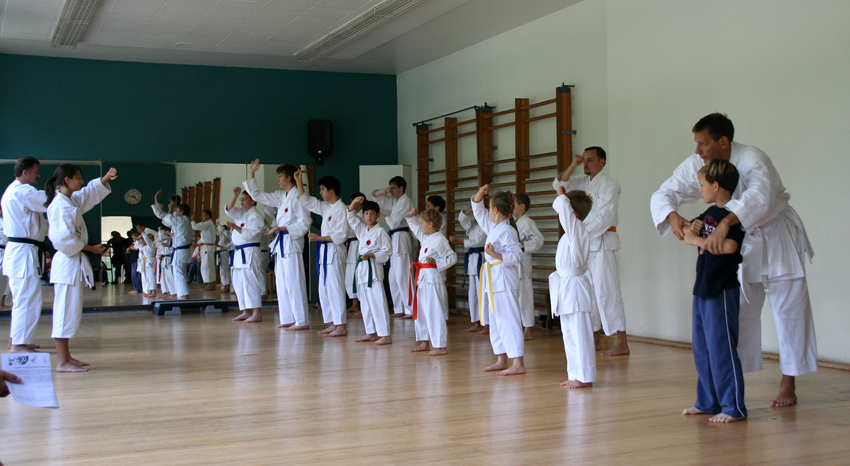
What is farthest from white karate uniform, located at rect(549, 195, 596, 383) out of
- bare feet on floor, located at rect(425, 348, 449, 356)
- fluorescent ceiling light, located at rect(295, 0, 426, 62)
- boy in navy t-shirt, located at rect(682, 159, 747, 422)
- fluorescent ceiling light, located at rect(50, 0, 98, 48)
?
fluorescent ceiling light, located at rect(50, 0, 98, 48)

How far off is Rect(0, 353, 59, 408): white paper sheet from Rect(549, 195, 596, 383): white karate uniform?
250 cm

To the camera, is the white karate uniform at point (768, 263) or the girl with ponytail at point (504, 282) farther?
the girl with ponytail at point (504, 282)

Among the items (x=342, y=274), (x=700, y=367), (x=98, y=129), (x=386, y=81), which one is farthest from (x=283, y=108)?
(x=700, y=367)

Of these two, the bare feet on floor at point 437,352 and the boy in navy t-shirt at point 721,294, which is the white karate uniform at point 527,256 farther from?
the boy in navy t-shirt at point 721,294

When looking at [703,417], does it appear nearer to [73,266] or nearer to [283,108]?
[73,266]

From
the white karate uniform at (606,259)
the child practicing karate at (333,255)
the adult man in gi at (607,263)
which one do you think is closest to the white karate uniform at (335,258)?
the child practicing karate at (333,255)

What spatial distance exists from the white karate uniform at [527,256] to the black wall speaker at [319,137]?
12.5 feet

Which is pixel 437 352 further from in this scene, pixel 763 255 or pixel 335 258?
pixel 763 255

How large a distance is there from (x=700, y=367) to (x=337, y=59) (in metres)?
6.37

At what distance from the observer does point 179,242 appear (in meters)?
8.15

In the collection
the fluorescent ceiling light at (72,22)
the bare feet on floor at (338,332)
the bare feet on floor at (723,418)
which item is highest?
the fluorescent ceiling light at (72,22)

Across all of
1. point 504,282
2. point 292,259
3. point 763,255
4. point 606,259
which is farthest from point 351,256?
A: point 763,255

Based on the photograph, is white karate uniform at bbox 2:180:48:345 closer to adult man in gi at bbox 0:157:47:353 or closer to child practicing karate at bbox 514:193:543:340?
adult man in gi at bbox 0:157:47:353

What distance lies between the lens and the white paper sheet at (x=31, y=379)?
1.58 meters
